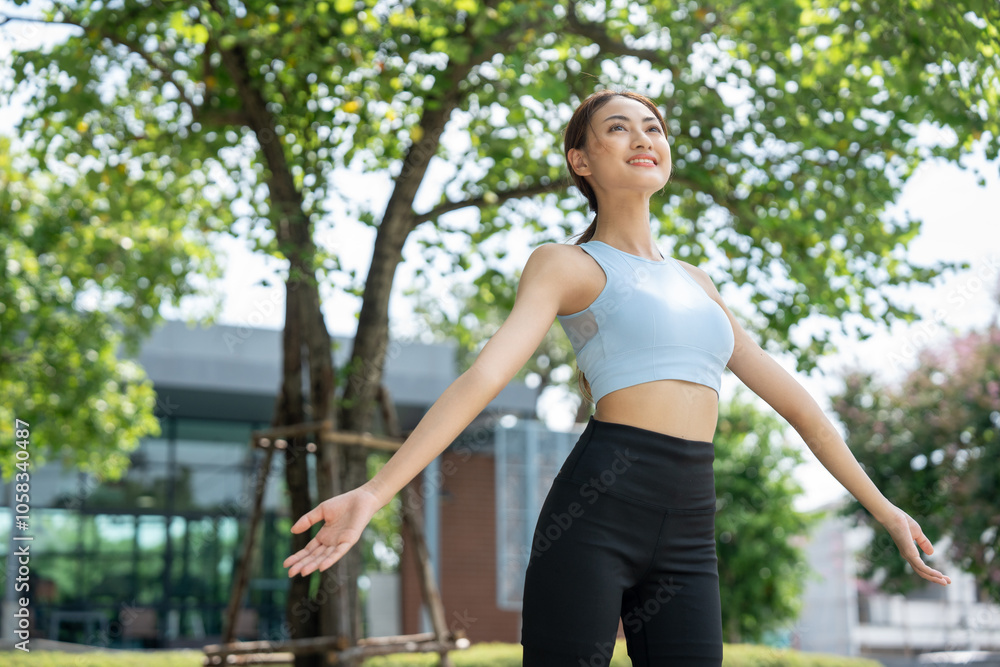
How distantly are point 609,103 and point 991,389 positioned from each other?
12640 mm

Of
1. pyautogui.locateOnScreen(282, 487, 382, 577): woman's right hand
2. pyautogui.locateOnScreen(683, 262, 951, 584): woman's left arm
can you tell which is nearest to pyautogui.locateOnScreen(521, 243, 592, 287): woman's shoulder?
pyautogui.locateOnScreen(683, 262, 951, 584): woman's left arm

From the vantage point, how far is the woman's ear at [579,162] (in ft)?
7.80

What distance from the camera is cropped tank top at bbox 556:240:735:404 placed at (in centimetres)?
205

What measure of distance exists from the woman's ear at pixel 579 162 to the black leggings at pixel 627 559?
716 millimetres

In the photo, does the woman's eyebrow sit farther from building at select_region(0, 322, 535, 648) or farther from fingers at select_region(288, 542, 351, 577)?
building at select_region(0, 322, 535, 648)

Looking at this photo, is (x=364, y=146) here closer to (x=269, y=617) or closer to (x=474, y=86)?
(x=474, y=86)

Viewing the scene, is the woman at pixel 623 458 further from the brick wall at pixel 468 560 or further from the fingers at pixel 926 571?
the brick wall at pixel 468 560

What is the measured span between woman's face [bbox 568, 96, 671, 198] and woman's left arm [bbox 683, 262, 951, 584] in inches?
17.3

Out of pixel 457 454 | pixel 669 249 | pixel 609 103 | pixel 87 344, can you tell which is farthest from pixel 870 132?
pixel 457 454

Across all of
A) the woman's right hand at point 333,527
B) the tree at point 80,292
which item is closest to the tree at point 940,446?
the tree at point 80,292

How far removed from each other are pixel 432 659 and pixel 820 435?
24.2 feet

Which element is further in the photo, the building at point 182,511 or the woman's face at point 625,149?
the building at point 182,511

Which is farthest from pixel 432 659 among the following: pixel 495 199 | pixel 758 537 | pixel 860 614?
pixel 860 614

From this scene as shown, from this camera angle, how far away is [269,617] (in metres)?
16.3
